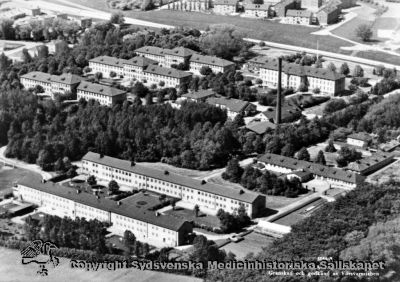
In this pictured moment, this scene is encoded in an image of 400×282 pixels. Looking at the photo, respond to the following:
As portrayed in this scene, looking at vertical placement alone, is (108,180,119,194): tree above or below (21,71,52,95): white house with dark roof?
below

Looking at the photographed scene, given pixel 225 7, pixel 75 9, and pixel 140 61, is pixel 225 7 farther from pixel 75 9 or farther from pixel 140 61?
pixel 140 61

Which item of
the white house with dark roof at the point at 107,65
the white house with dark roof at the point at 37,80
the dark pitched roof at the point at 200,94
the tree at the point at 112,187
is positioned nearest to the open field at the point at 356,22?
the dark pitched roof at the point at 200,94

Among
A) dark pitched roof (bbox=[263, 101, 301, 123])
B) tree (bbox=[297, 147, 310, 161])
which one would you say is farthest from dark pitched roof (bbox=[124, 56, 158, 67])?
tree (bbox=[297, 147, 310, 161])

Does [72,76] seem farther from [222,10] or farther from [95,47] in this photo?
[222,10]

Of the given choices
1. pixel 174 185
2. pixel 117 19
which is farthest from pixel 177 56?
pixel 174 185

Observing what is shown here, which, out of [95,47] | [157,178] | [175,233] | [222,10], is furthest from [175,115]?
[222,10]

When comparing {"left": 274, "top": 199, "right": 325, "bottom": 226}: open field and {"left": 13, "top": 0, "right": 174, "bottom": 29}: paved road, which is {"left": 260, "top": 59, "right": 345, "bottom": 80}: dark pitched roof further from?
{"left": 13, "top": 0, "right": 174, "bottom": 29}: paved road

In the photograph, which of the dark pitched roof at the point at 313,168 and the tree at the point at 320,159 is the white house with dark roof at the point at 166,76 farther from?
the tree at the point at 320,159
